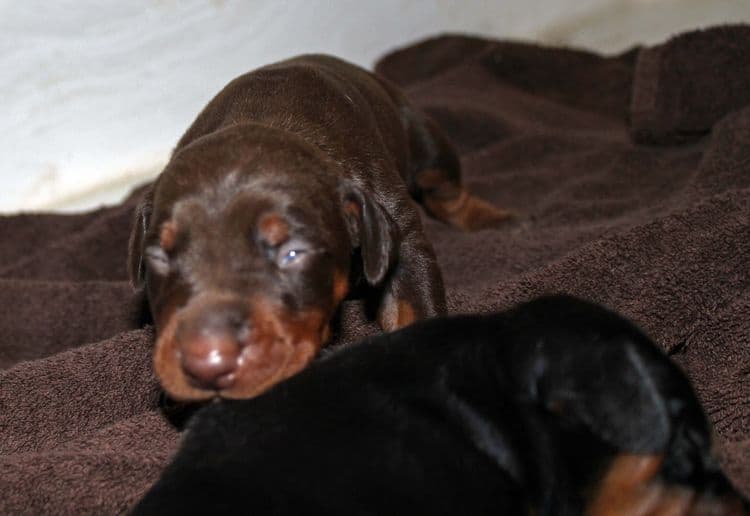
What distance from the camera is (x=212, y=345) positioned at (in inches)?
82.9

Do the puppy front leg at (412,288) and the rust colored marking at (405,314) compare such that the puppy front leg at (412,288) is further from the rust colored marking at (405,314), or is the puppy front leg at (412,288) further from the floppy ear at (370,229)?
the floppy ear at (370,229)

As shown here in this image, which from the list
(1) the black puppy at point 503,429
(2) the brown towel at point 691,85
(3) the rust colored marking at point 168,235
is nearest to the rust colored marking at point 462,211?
(2) the brown towel at point 691,85

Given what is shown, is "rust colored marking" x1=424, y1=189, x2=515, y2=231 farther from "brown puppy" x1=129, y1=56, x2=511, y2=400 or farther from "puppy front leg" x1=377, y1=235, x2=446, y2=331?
"puppy front leg" x1=377, y1=235, x2=446, y2=331

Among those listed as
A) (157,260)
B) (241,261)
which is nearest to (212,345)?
(241,261)

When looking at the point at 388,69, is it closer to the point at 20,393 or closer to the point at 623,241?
the point at 623,241

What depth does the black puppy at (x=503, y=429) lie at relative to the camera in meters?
1.71

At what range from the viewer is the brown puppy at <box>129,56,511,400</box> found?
7.19 feet

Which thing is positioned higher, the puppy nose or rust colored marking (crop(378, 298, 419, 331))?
the puppy nose

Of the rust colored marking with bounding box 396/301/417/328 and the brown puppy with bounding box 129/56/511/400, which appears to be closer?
the brown puppy with bounding box 129/56/511/400

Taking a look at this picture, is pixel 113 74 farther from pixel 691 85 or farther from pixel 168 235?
pixel 691 85

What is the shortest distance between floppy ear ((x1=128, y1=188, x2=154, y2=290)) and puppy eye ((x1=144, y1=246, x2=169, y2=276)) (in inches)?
7.3

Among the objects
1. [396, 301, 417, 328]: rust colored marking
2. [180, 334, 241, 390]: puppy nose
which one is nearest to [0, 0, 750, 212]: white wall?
[396, 301, 417, 328]: rust colored marking

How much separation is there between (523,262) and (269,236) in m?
1.44

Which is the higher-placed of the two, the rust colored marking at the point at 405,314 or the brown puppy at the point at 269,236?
the brown puppy at the point at 269,236
